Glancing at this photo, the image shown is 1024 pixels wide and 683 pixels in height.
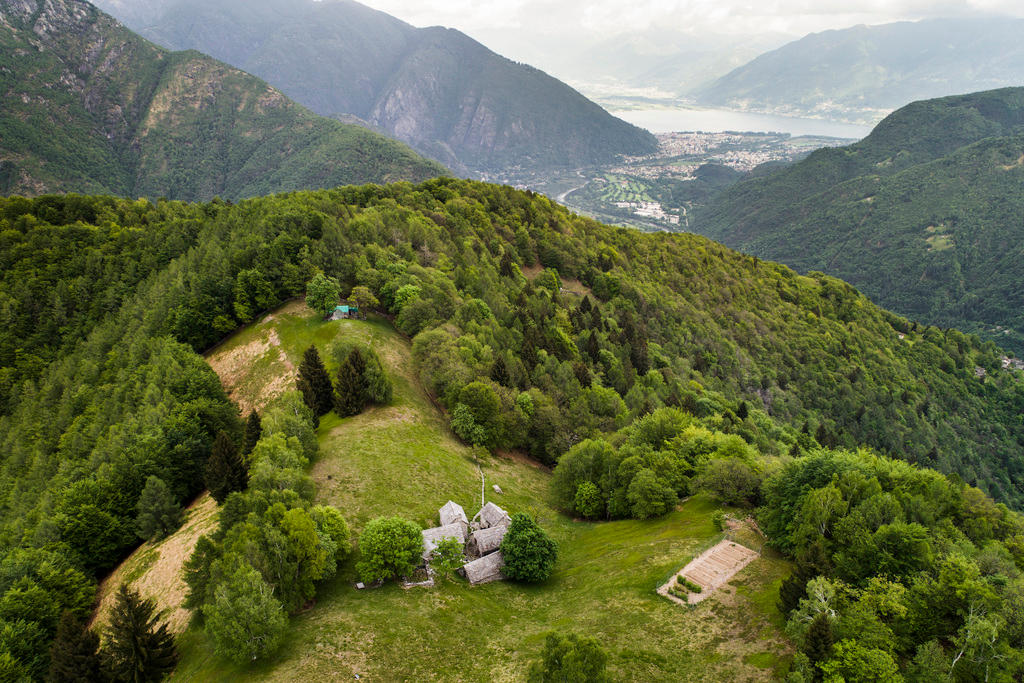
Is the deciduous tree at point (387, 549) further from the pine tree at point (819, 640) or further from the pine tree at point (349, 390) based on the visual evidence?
the pine tree at point (349, 390)

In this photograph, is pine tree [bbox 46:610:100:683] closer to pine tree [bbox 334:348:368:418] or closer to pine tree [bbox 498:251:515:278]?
pine tree [bbox 334:348:368:418]

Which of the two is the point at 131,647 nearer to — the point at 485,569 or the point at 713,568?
the point at 485,569

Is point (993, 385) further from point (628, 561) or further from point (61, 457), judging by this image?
point (61, 457)

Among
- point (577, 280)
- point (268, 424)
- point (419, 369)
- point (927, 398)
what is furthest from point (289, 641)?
point (927, 398)

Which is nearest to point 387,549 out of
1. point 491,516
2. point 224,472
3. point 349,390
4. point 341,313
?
point 491,516

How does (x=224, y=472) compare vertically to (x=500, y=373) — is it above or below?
below
